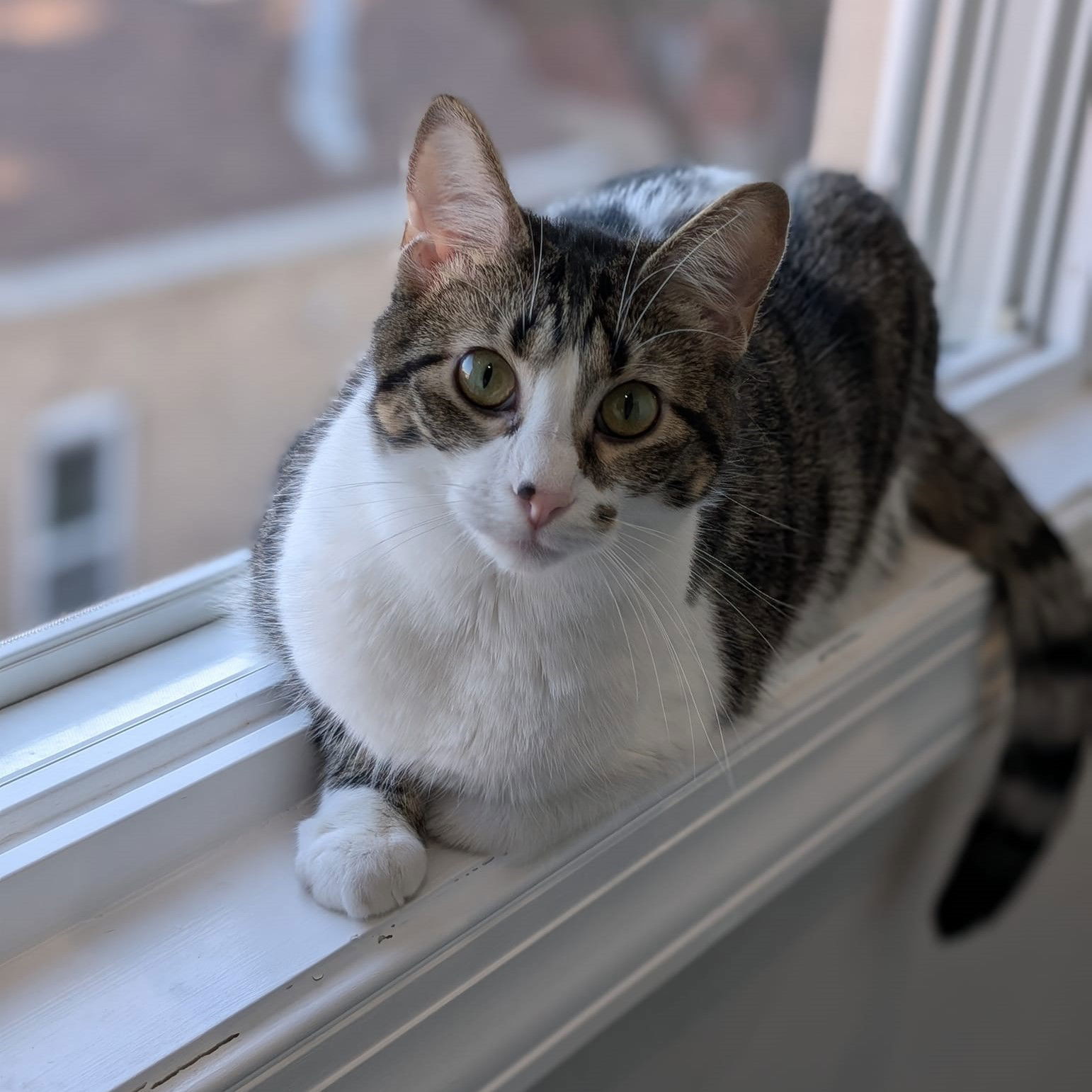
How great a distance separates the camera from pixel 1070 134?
54.4 inches

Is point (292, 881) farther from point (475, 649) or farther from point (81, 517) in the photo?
point (81, 517)

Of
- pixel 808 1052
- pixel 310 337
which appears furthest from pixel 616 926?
pixel 310 337

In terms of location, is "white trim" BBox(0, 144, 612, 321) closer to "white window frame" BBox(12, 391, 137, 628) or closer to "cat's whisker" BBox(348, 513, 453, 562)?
"white window frame" BBox(12, 391, 137, 628)

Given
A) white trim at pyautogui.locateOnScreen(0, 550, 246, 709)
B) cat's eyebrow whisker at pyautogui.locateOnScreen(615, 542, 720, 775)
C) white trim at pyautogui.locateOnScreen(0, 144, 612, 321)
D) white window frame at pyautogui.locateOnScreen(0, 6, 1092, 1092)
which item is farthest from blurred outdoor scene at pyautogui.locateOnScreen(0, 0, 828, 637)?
cat's eyebrow whisker at pyautogui.locateOnScreen(615, 542, 720, 775)

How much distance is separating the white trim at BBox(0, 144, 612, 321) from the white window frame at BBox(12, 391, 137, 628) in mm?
316

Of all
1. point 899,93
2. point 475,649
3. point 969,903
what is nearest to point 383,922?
point 475,649

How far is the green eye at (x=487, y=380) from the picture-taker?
677 millimetres

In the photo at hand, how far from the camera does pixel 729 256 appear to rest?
70 centimetres

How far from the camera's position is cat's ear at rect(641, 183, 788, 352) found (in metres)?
0.67

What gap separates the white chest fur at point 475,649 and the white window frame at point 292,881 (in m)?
0.05

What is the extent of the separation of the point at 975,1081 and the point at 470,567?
3.56ft

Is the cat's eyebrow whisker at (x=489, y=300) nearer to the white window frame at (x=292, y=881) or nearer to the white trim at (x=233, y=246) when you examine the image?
the white window frame at (x=292, y=881)

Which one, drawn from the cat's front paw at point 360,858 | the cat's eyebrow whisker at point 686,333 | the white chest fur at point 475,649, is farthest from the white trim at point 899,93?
the cat's front paw at point 360,858

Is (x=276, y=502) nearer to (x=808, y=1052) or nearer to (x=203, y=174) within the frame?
(x=808, y=1052)
